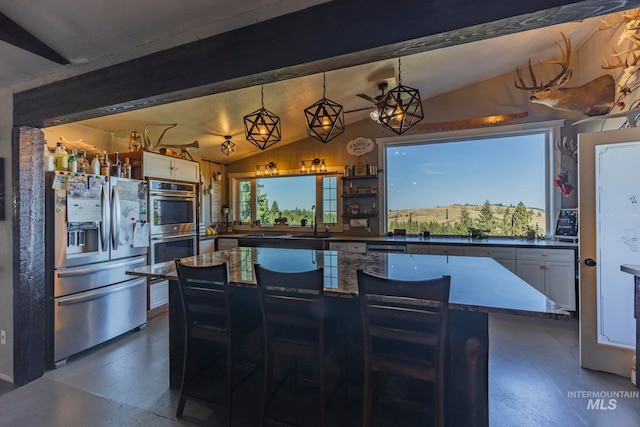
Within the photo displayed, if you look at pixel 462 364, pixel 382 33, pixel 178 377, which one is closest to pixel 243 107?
pixel 382 33

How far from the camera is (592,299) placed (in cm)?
244

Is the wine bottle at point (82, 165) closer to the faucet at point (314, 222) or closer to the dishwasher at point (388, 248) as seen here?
the faucet at point (314, 222)

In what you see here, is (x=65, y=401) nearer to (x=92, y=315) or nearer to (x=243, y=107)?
(x=92, y=315)

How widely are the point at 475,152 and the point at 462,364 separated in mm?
4014

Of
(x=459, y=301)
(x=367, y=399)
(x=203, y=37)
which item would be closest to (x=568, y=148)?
(x=459, y=301)

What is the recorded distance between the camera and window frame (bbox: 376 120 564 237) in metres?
4.14

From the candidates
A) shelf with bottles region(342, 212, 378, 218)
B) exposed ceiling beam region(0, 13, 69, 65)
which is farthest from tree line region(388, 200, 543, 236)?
exposed ceiling beam region(0, 13, 69, 65)

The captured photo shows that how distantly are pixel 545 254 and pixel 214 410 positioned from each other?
406 centimetres

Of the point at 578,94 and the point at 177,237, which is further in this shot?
the point at 177,237

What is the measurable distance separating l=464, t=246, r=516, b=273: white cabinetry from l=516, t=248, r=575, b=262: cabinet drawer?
3.1 inches

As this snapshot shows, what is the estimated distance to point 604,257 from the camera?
7.88 ft

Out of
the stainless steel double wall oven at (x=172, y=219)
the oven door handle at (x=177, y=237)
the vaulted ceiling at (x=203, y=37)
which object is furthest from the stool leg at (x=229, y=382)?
the oven door handle at (x=177, y=237)

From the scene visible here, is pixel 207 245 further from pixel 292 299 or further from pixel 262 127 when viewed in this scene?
pixel 292 299

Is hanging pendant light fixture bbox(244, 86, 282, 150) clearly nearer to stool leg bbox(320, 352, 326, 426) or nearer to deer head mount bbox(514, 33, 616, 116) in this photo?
stool leg bbox(320, 352, 326, 426)
